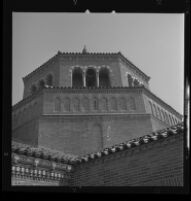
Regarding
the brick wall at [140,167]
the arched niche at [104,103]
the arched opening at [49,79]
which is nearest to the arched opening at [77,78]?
the arched opening at [49,79]

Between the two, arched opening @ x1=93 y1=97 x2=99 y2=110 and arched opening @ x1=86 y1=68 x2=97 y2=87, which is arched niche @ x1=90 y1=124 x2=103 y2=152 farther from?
arched opening @ x1=86 y1=68 x2=97 y2=87

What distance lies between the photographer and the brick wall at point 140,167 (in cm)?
648

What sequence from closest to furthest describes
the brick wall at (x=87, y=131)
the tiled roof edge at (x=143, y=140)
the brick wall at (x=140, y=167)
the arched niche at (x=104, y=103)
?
1. the brick wall at (x=140, y=167)
2. the tiled roof edge at (x=143, y=140)
3. the brick wall at (x=87, y=131)
4. the arched niche at (x=104, y=103)

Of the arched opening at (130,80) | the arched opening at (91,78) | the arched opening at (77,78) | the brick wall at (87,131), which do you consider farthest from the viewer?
the arched opening at (130,80)

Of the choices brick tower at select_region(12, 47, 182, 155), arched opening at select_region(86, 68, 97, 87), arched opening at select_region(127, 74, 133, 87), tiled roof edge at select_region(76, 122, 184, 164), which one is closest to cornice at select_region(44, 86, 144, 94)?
brick tower at select_region(12, 47, 182, 155)

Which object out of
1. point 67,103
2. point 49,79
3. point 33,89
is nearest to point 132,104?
point 67,103

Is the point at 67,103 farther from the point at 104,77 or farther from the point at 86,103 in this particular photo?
the point at 104,77

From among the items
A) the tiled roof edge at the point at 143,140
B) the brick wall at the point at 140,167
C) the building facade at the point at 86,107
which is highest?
the building facade at the point at 86,107

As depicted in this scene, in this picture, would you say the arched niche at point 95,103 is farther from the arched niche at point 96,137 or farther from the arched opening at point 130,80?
the arched opening at point 130,80

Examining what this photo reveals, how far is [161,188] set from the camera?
523cm

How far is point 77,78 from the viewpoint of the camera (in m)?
18.7

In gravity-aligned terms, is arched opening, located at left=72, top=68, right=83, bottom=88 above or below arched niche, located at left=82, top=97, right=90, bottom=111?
above

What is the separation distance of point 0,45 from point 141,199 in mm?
3163

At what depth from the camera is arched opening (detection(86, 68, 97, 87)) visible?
18553 millimetres
